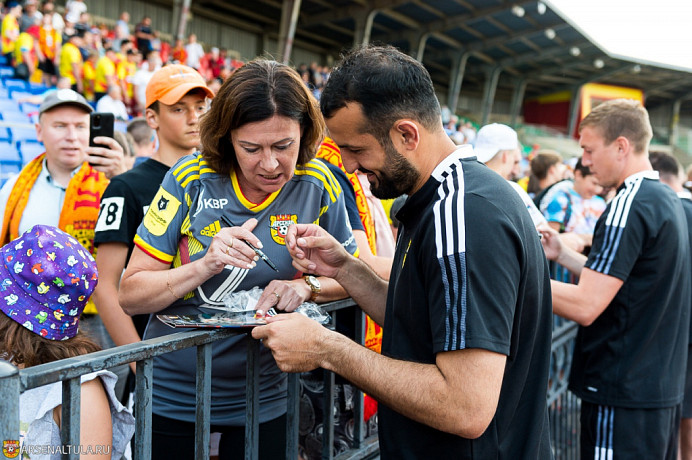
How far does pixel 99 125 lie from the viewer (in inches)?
118

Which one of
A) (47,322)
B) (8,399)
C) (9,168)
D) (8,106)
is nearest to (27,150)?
(9,168)

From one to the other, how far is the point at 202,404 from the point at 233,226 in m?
0.59

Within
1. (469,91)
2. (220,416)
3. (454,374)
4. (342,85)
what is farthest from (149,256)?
(469,91)

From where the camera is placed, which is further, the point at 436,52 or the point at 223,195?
the point at 436,52

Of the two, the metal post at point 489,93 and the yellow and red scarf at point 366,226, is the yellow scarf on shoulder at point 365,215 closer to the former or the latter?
the yellow and red scarf at point 366,226

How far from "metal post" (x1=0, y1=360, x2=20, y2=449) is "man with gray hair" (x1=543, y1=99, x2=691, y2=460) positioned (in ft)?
7.38

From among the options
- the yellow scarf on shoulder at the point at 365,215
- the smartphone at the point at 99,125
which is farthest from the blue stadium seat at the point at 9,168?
the yellow scarf on shoulder at the point at 365,215

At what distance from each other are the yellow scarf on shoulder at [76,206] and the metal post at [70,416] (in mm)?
1889

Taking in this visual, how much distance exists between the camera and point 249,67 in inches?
76.0

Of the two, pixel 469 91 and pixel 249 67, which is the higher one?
pixel 469 91

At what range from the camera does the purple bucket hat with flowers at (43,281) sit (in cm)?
146

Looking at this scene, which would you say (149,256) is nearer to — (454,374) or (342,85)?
(342,85)

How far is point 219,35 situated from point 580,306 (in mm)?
26858

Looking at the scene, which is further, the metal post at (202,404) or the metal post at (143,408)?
the metal post at (202,404)
